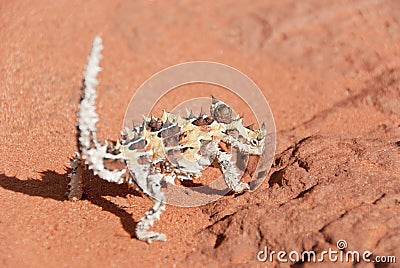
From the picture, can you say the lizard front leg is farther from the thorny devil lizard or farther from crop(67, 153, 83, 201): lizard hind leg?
crop(67, 153, 83, 201): lizard hind leg

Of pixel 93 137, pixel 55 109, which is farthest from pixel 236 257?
pixel 55 109

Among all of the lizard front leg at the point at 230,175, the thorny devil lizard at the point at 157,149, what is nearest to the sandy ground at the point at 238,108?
the lizard front leg at the point at 230,175

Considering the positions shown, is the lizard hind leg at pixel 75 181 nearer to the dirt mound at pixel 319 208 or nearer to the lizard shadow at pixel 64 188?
the lizard shadow at pixel 64 188

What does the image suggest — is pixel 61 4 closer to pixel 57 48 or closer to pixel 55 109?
pixel 57 48

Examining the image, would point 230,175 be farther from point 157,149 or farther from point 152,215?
point 152,215

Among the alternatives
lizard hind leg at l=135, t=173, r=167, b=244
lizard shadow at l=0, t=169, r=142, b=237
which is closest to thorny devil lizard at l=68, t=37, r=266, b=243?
lizard hind leg at l=135, t=173, r=167, b=244

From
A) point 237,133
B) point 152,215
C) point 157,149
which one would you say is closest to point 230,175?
point 237,133
